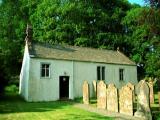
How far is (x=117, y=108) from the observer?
2081 centimetres

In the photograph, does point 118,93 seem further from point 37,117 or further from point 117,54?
point 117,54

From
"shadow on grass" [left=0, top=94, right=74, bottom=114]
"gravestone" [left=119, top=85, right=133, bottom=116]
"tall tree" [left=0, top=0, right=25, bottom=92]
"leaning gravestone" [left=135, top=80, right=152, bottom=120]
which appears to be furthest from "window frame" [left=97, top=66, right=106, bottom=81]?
"tall tree" [left=0, top=0, right=25, bottom=92]

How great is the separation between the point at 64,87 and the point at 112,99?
11.2m

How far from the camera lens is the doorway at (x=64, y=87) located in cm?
3164

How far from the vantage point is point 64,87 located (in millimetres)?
31953

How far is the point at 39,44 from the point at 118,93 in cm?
1453

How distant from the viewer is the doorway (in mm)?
31641

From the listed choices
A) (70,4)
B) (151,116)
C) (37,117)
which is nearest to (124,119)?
(151,116)

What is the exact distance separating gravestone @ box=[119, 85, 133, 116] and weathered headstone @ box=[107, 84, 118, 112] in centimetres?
69

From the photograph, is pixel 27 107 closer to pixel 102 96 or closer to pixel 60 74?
pixel 102 96

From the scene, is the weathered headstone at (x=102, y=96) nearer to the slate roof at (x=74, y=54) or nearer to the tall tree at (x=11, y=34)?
the slate roof at (x=74, y=54)

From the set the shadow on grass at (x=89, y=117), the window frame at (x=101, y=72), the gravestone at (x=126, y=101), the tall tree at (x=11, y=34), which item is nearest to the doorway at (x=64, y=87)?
the window frame at (x=101, y=72)

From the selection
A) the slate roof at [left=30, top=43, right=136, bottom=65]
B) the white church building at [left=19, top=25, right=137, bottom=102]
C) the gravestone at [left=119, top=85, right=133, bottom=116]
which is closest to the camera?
the gravestone at [left=119, top=85, right=133, bottom=116]

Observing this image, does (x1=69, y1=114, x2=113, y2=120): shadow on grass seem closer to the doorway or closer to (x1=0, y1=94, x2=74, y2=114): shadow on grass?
(x1=0, y1=94, x2=74, y2=114): shadow on grass
